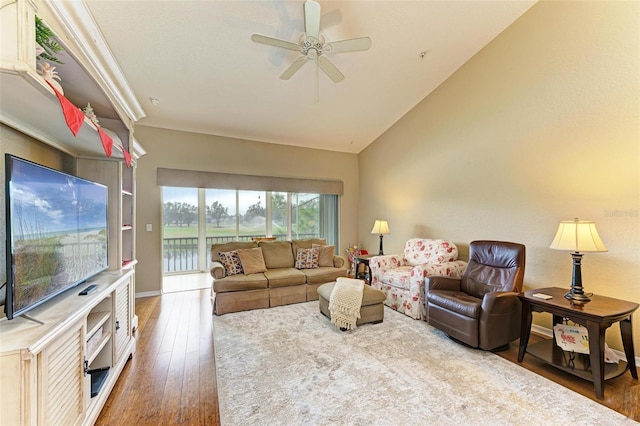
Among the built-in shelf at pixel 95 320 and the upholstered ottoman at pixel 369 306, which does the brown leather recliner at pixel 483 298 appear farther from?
the built-in shelf at pixel 95 320

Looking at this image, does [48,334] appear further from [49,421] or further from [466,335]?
[466,335]

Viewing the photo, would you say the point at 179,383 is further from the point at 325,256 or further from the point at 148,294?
the point at 148,294

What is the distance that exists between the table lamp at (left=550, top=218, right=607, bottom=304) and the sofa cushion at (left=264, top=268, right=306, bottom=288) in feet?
9.67

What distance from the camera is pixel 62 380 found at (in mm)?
1358

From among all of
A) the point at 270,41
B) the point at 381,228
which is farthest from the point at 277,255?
the point at 270,41

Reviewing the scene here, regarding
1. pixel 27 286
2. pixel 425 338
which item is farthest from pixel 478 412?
pixel 27 286

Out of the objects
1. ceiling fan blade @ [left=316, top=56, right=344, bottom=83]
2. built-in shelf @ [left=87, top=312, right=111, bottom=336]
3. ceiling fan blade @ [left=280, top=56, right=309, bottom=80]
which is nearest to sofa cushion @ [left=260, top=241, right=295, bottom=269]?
built-in shelf @ [left=87, top=312, right=111, bottom=336]

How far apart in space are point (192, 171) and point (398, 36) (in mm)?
3787

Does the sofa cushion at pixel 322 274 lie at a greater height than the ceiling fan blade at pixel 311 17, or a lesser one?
lesser

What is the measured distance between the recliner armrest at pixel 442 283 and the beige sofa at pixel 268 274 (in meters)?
1.48

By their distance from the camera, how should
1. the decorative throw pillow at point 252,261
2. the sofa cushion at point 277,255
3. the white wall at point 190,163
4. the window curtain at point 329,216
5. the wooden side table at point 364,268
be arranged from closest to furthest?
the decorative throw pillow at point 252,261, the sofa cushion at point 277,255, the white wall at point 190,163, the wooden side table at point 364,268, the window curtain at point 329,216

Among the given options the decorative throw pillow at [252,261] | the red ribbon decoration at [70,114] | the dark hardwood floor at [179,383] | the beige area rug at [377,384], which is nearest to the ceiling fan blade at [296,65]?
the red ribbon decoration at [70,114]

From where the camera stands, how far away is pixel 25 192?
132 centimetres

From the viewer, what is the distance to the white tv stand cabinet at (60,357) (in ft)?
3.54
